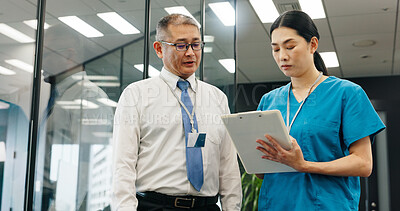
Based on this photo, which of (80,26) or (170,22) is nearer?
(170,22)

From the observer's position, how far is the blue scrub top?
1538 mm

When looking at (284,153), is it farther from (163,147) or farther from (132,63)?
(132,63)

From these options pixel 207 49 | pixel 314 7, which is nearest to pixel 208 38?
pixel 207 49

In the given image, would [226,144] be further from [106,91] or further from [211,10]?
[211,10]

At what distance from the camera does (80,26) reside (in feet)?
7.63

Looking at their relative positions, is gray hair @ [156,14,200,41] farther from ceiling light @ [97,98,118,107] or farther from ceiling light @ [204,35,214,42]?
ceiling light @ [204,35,214,42]

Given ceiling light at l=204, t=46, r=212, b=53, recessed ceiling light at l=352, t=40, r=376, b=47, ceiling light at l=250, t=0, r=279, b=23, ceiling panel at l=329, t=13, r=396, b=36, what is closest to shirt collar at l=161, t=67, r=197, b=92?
ceiling light at l=204, t=46, r=212, b=53

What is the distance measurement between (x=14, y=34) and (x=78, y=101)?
479mm

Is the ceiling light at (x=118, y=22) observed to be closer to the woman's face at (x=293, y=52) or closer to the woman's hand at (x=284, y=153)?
the woman's face at (x=293, y=52)

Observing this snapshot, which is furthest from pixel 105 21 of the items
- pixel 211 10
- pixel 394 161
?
pixel 394 161

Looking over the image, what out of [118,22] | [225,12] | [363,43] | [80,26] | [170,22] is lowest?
[170,22]

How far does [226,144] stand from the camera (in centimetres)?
188

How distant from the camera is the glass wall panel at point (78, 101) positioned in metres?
2.05

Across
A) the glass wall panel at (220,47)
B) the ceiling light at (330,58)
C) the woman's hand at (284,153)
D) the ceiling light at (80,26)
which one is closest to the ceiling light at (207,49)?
the glass wall panel at (220,47)
